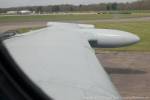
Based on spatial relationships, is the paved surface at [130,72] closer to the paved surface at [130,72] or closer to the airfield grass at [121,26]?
the paved surface at [130,72]

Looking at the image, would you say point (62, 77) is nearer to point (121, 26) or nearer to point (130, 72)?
point (130, 72)

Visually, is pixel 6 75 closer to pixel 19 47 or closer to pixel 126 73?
pixel 19 47

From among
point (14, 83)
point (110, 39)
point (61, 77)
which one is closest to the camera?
point (14, 83)

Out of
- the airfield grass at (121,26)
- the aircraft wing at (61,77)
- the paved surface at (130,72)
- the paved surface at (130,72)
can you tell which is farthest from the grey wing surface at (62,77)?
the paved surface at (130,72)

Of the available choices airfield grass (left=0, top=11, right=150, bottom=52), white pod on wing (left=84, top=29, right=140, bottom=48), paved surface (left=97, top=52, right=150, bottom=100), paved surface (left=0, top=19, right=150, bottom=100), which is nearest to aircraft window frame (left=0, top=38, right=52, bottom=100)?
airfield grass (left=0, top=11, right=150, bottom=52)

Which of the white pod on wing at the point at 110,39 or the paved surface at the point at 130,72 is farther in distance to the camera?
the white pod on wing at the point at 110,39

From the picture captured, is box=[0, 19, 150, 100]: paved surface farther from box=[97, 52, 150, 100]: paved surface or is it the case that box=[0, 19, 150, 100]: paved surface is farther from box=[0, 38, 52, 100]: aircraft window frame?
box=[0, 38, 52, 100]: aircraft window frame

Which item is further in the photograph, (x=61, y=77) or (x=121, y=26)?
(x=121, y=26)

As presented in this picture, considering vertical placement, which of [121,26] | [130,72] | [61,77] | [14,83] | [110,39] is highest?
[14,83]

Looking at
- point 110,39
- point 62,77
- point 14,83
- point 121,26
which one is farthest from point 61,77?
point 121,26
